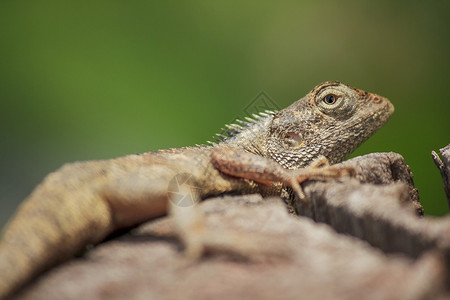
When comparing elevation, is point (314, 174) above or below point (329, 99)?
below

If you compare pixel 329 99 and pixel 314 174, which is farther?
pixel 329 99

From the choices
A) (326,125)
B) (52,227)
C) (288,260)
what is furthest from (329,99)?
(52,227)

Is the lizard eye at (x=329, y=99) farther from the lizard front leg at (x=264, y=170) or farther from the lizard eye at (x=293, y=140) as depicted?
the lizard front leg at (x=264, y=170)

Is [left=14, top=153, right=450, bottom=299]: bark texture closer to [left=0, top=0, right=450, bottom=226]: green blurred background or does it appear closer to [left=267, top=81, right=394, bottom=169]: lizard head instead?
[left=267, top=81, right=394, bottom=169]: lizard head

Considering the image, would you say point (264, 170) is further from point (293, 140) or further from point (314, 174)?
point (293, 140)

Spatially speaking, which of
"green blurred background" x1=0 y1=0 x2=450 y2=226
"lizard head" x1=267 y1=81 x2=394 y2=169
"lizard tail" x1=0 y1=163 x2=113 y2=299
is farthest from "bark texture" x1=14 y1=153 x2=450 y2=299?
"green blurred background" x1=0 y1=0 x2=450 y2=226
